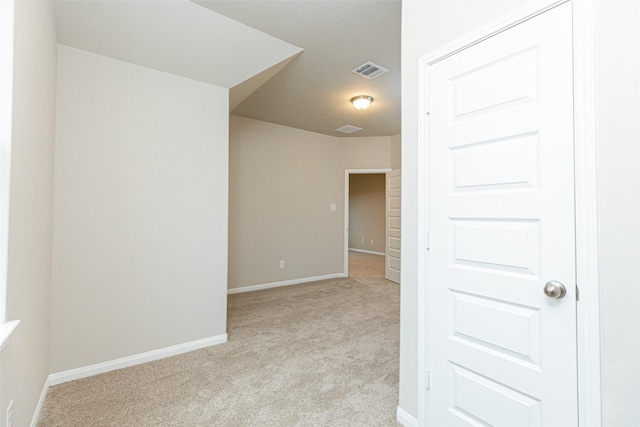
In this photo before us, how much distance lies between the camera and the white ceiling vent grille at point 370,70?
9.52 ft

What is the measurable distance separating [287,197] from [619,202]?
439 centimetres

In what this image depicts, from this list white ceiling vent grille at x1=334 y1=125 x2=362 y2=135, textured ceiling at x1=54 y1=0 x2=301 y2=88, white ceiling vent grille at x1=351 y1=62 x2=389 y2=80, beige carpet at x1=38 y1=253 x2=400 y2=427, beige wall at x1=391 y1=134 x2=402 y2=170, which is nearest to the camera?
beige carpet at x1=38 y1=253 x2=400 y2=427

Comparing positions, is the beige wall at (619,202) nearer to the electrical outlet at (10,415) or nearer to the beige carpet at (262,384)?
the beige carpet at (262,384)

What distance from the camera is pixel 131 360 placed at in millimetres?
2367

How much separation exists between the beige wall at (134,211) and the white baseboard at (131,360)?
4 centimetres

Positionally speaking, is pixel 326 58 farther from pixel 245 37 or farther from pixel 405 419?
pixel 405 419

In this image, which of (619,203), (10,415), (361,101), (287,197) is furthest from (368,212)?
(10,415)


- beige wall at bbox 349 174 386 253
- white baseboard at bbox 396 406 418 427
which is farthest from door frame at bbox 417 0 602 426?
beige wall at bbox 349 174 386 253

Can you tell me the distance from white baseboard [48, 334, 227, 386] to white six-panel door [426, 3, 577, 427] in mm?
1991

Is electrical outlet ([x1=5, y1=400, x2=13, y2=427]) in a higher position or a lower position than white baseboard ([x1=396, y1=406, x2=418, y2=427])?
higher

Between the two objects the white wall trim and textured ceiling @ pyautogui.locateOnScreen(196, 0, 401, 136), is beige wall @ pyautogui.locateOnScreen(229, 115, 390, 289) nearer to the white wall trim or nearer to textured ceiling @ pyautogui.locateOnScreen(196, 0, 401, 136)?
textured ceiling @ pyautogui.locateOnScreen(196, 0, 401, 136)

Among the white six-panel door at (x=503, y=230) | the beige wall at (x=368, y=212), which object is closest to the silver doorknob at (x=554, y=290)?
the white six-panel door at (x=503, y=230)

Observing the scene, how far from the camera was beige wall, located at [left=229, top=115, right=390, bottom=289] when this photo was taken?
4.60 metres

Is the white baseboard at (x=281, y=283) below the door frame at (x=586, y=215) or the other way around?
below
